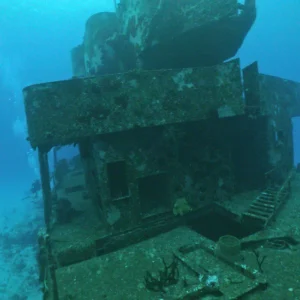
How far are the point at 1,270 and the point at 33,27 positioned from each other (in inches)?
5200

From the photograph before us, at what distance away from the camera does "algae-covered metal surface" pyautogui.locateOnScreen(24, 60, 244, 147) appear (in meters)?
6.66

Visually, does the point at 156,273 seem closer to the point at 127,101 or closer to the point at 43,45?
the point at 127,101

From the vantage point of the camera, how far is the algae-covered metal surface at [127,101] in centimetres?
666

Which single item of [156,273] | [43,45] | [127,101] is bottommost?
[156,273]

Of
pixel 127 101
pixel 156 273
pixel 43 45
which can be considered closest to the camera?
pixel 156 273

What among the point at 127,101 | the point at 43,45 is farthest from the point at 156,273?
the point at 43,45

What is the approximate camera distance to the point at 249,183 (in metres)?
10.6

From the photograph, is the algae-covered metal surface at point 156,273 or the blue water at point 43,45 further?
the blue water at point 43,45

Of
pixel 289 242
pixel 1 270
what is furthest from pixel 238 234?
pixel 1 270

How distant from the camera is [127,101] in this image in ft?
23.9

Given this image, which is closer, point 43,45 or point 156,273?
point 156,273

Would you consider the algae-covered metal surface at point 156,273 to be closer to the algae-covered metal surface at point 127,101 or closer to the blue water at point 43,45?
the algae-covered metal surface at point 127,101

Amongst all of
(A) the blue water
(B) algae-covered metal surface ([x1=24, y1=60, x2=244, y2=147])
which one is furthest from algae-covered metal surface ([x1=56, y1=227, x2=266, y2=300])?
(A) the blue water

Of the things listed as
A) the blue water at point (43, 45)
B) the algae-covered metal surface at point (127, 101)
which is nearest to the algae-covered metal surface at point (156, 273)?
the algae-covered metal surface at point (127, 101)
